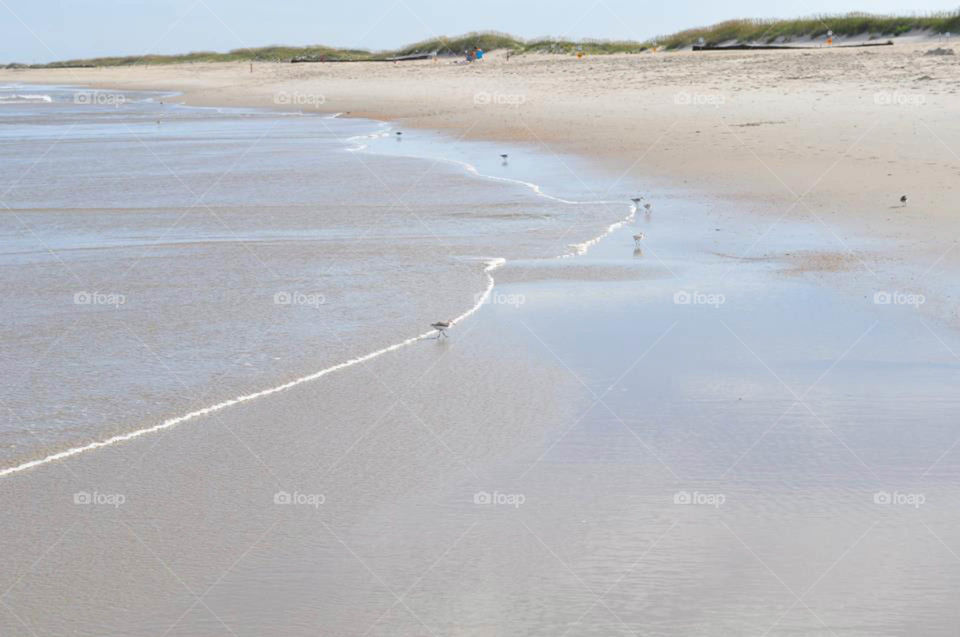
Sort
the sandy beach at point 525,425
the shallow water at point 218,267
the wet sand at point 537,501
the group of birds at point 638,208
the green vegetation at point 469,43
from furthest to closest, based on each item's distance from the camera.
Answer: the green vegetation at point 469,43
the group of birds at point 638,208
the shallow water at point 218,267
the sandy beach at point 525,425
the wet sand at point 537,501

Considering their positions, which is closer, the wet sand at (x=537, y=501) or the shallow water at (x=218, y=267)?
the wet sand at (x=537, y=501)

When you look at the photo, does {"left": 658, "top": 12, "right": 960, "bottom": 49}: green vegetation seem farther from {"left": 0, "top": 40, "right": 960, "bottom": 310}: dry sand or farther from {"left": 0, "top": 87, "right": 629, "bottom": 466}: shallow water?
{"left": 0, "top": 87, "right": 629, "bottom": 466}: shallow water

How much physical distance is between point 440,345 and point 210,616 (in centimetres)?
385

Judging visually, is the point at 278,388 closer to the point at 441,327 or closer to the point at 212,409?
the point at 212,409

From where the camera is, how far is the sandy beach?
13.9 ft

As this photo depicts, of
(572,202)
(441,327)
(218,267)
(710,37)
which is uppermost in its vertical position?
(710,37)

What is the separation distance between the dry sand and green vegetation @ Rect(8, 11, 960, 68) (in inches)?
260

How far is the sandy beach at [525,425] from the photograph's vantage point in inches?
167

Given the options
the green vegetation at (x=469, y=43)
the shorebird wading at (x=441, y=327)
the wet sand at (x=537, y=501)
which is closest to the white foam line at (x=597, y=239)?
the shorebird wading at (x=441, y=327)

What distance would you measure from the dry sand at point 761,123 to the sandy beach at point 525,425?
6.1 inches

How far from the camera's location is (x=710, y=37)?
51.2m

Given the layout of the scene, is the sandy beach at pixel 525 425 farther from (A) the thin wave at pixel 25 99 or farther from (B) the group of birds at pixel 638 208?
(A) the thin wave at pixel 25 99

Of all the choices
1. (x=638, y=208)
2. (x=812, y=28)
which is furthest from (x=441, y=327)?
(x=812, y=28)

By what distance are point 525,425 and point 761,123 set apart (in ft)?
56.2
